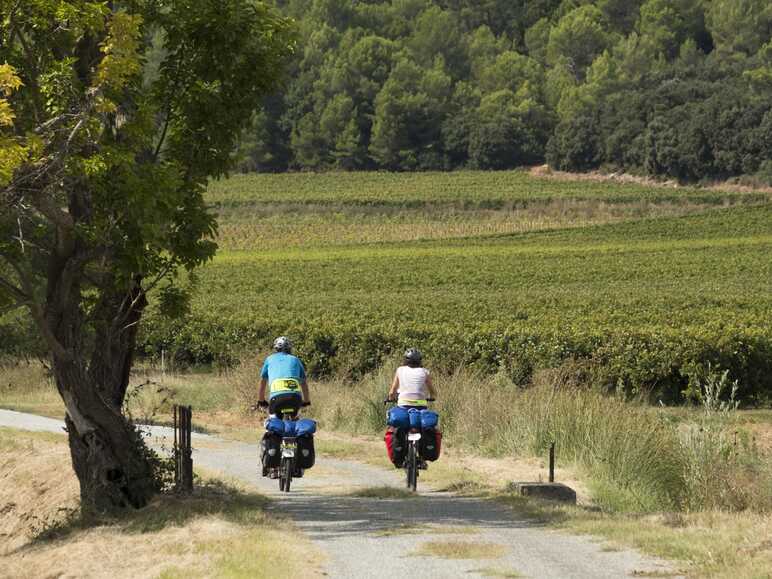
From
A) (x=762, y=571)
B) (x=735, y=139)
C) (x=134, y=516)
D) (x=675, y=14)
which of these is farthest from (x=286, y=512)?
(x=675, y=14)

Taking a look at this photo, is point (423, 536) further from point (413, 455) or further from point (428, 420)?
point (428, 420)

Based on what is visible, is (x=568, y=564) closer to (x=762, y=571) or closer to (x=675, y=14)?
(x=762, y=571)

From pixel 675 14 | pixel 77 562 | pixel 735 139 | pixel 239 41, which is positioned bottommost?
pixel 77 562

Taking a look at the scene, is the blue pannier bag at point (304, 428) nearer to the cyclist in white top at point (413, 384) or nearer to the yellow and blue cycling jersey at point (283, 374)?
the yellow and blue cycling jersey at point (283, 374)

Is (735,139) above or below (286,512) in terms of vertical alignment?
above

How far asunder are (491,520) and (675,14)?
170661 mm

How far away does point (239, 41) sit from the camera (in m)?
15.5

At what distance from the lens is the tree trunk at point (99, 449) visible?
49.6ft

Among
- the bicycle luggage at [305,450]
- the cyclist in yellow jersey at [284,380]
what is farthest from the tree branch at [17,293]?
the bicycle luggage at [305,450]

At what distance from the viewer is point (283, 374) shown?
1562 centimetres

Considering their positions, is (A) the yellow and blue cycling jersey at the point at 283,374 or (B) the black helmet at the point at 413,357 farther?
(B) the black helmet at the point at 413,357

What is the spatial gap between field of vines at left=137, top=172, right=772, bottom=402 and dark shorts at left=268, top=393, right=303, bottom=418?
8.76 ft

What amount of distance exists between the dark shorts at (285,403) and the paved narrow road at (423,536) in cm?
95

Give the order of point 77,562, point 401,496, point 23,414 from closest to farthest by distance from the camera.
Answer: point 77,562 → point 401,496 → point 23,414
